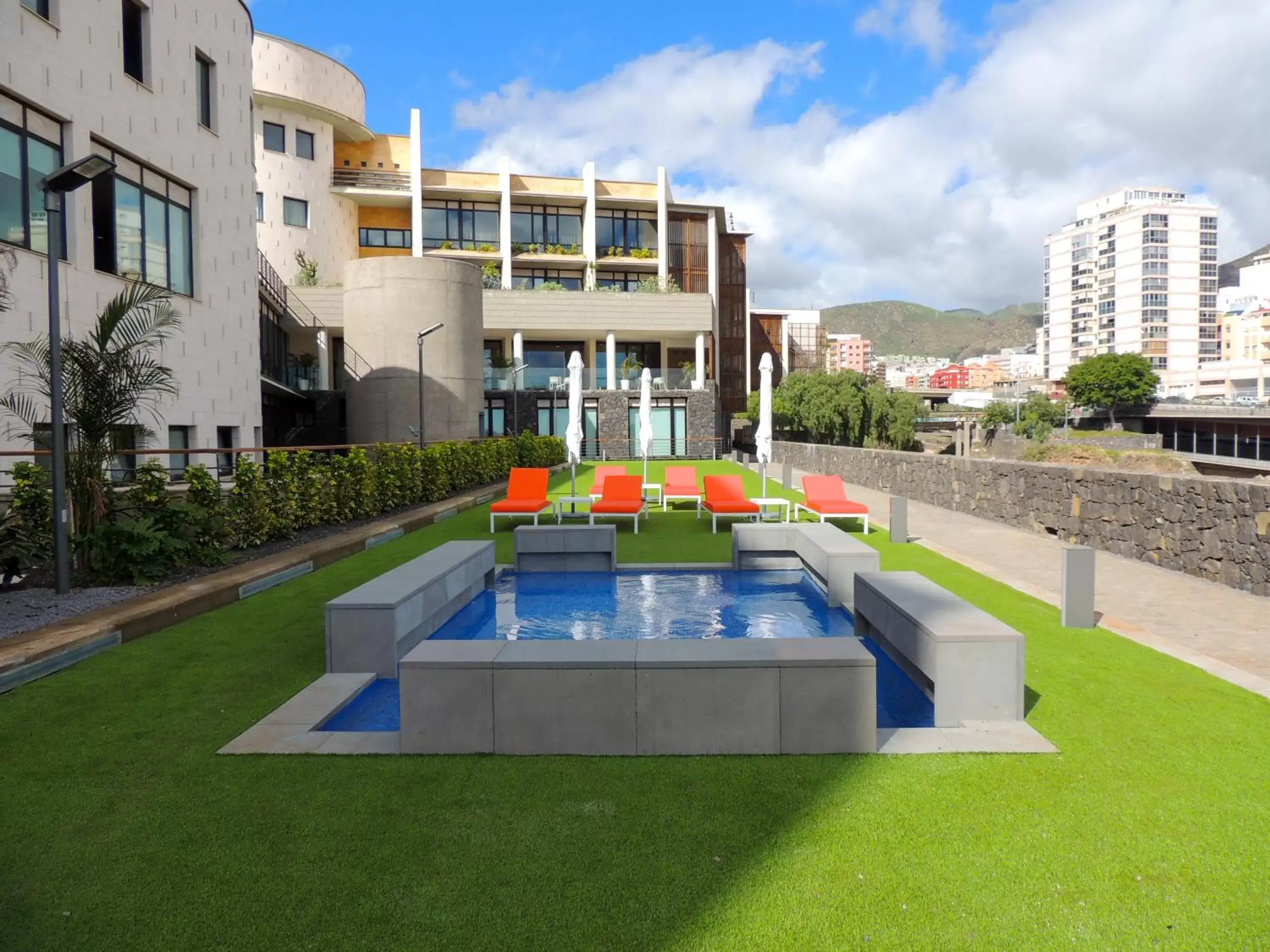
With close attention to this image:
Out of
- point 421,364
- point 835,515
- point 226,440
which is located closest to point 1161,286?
point 421,364

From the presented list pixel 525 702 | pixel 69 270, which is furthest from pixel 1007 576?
pixel 69 270

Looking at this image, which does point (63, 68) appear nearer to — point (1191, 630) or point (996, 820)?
point (996, 820)

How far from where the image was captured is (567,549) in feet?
34.6

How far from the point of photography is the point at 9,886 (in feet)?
10.2

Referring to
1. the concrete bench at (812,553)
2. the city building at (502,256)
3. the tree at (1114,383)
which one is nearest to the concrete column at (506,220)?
the city building at (502,256)

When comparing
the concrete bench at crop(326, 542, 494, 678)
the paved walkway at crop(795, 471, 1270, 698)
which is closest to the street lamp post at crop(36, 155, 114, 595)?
the concrete bench at crop(326, 542, 494, 678)

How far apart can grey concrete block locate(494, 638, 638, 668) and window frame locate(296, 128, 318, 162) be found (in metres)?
41.2

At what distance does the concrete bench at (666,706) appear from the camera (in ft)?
14.1

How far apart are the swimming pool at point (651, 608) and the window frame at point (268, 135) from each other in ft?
116

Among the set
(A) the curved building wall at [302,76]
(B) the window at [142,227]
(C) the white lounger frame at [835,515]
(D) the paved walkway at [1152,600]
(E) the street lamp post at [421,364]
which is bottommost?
(D) the paved walkway at [1152,600]

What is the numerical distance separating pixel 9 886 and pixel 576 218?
48.6 meters

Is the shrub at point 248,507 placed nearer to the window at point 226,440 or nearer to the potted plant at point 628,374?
the window at point 226,440

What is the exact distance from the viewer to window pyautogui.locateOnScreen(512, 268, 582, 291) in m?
47.7

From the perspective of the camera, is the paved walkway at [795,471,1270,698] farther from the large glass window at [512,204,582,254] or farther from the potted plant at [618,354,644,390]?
the large glass window at [512,204,582,254]
